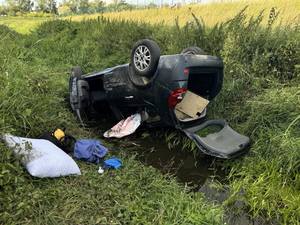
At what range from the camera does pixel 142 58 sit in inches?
192

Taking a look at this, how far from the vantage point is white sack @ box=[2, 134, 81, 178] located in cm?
358

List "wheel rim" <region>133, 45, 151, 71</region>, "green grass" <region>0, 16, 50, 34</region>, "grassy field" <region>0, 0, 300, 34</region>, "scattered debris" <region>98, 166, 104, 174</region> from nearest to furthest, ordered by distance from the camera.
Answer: "scattered debris" <region>98, 166, 104, 174</region> < "wheel rim" <region>133, 45, 151, 71</region> < "grassy field" <region>0, 0, 300, 34</region> < "green grass" <region>0, 16, 50, 34</region>

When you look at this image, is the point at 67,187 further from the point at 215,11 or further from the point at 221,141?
the point at 215,11

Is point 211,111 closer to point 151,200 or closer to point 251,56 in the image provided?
point 251,56

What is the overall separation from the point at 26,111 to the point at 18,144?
85cm

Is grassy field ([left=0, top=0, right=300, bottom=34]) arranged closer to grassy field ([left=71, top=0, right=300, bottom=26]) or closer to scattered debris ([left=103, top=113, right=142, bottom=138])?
grassy field ([left=71, top=0, right=300, bottom=26])

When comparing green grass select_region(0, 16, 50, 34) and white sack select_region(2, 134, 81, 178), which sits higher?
white sack select_region(2, 134, 81, 178)

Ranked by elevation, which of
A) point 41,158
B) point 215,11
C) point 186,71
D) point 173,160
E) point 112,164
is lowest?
point 173,160

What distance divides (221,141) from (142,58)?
1.45 metres

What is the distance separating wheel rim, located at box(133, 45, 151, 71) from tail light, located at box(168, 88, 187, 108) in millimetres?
482

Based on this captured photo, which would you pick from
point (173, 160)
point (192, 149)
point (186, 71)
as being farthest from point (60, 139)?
point (192, 149)

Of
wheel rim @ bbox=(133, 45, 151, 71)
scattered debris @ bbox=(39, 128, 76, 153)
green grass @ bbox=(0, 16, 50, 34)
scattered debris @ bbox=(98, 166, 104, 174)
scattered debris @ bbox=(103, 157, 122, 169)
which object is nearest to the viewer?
scattered debris @ bbox=(98, 166, 104, 174)

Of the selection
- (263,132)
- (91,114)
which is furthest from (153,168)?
(91,114)

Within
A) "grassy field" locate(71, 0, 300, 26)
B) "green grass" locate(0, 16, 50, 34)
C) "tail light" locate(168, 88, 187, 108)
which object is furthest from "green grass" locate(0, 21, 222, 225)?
"green grass" locate(0, 16, 50, 34)
